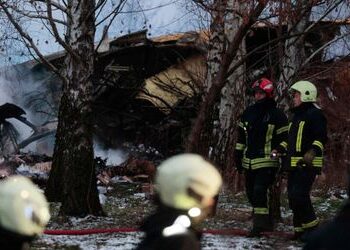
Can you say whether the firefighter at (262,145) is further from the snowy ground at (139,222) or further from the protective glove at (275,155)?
the snowy ground at (139,222)

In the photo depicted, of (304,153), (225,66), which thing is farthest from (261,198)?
→ (225,66)

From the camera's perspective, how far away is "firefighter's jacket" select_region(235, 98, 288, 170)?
24.0ft

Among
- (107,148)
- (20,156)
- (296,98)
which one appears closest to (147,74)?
(107,148)

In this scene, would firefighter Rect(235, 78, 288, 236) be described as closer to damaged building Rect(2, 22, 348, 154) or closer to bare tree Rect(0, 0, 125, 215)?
bare tree Rect(0, 0, 125, 215)

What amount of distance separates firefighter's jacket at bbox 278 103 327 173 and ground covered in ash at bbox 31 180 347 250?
908 millimetres

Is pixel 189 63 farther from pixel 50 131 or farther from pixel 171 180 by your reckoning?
pixel 171 180

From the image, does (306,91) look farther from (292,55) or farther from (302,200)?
(292,55)

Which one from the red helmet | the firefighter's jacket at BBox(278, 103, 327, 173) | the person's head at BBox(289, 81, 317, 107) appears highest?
the red helmet

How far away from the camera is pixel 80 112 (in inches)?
347

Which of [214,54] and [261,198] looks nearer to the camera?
[261,198]

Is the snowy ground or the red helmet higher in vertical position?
the red helmet

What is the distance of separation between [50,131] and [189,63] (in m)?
5.30

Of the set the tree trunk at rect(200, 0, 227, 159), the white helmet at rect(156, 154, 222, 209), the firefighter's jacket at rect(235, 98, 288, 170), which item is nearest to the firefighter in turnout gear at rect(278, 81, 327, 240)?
the firefighter's jacket at rect(235, 98, 288, 170)

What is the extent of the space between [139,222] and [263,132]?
2061 millimetres
